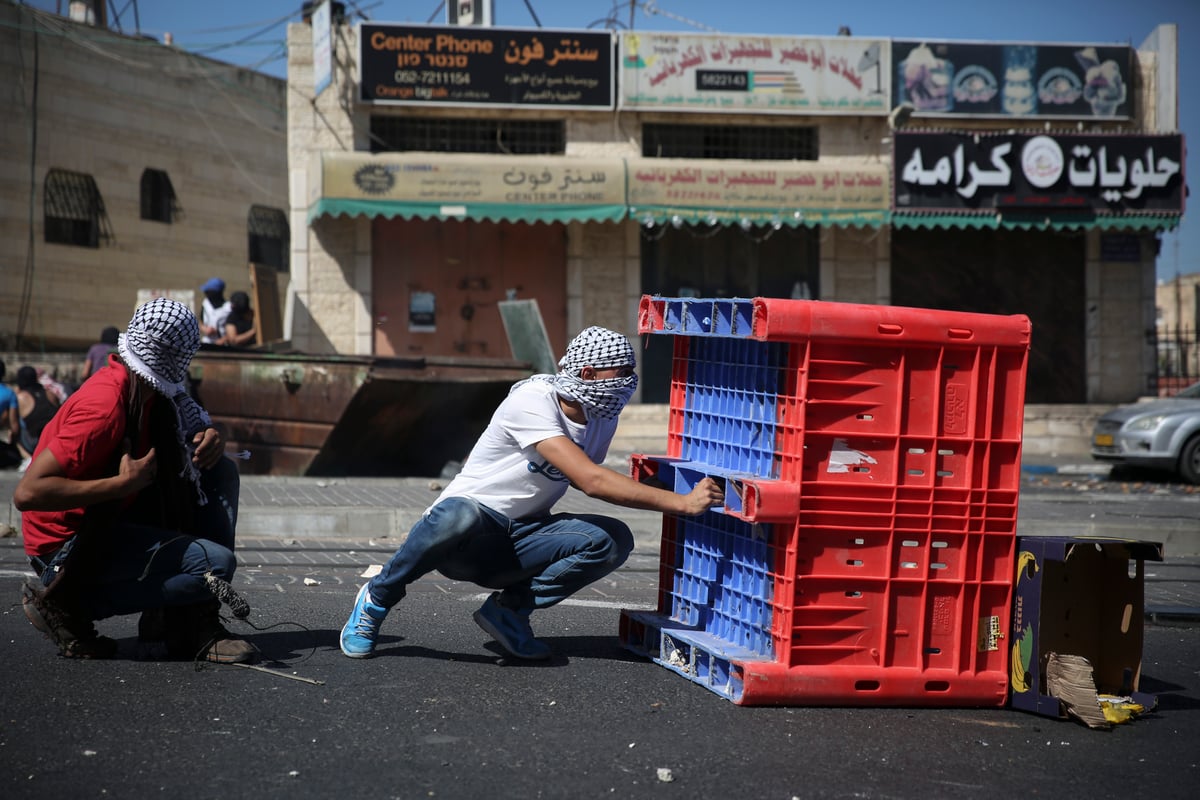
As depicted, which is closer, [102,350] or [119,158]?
[102,350]

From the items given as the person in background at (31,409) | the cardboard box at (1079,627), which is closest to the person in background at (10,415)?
the person in background at (31,409)

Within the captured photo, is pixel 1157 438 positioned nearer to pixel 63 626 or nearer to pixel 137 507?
pixel 137 507

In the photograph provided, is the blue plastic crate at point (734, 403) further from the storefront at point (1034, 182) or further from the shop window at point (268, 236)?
the shop window at point (268, 236)

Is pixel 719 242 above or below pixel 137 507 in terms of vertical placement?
above

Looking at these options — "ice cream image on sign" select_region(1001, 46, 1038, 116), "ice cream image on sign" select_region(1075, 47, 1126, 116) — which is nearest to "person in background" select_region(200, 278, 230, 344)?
"ice cream image on sign" select_region(1001, 46, 1038, 116)

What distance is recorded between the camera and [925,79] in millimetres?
17969

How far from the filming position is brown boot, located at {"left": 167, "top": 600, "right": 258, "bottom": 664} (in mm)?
4652

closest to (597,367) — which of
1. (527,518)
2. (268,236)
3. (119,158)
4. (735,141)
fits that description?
(527,518)

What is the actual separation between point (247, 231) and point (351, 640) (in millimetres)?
25315

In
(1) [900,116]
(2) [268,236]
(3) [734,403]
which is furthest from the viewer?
(2) [268,236]

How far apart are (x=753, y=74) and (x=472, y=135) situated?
13.7 feet

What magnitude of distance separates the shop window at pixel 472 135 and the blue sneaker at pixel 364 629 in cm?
1373

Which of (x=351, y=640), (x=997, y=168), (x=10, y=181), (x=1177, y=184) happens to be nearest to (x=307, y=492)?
(x=351, y=640)

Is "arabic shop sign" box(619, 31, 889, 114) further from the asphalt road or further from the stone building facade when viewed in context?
the asphalt road
